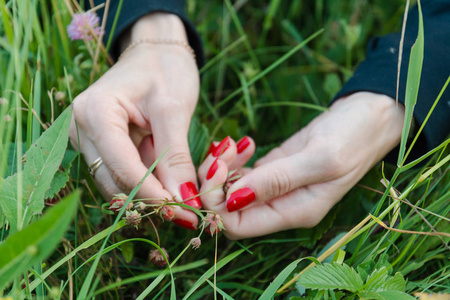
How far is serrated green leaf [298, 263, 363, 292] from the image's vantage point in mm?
557

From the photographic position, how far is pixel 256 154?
1027 mm

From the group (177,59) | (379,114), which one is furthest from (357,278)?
(177,59)

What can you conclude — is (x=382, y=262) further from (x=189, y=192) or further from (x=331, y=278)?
(x=189, y=192)

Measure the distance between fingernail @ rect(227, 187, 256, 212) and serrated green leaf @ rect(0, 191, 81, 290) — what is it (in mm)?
428

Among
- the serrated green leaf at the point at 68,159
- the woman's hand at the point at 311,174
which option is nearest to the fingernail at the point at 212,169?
the woman's hand at the point at 311,174

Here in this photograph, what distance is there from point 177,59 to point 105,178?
311 millimetres

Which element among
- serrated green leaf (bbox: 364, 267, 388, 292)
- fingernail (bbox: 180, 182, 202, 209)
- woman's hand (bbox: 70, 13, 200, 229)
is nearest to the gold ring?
woman's hand (bbox: 70, 13, 200, 229)

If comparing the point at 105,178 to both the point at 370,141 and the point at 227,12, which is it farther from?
the point at 227,12

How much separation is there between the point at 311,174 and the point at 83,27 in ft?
1.81

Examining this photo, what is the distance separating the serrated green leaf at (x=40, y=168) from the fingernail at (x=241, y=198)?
1.08 ft

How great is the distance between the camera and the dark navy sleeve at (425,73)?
34.2 inches

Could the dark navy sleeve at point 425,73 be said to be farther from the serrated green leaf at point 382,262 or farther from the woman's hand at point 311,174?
the serrated green leaf at point 382,262

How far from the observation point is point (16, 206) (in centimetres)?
51

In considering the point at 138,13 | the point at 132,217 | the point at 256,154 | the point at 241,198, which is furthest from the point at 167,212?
the point at 138,13
